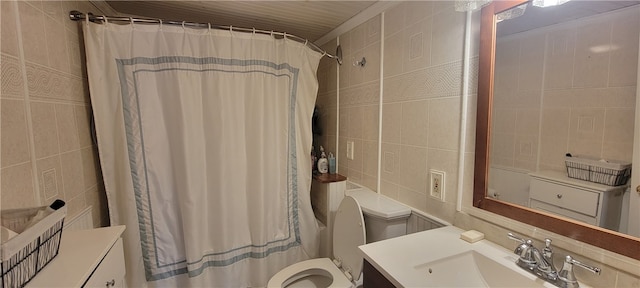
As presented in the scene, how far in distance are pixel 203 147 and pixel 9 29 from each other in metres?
0.89

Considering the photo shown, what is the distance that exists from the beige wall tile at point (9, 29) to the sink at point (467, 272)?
1587 millimetres

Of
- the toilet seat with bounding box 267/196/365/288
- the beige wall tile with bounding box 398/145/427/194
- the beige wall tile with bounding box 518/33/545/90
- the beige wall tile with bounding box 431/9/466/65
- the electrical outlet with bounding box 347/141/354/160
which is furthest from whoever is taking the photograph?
A: the electrical outlet with bounding box 347/141/354/160

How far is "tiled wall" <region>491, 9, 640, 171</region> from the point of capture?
711 millimetres

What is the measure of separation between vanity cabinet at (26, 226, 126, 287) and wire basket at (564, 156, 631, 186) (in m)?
1.48

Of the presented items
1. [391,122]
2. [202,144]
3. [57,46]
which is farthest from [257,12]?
[391,122]

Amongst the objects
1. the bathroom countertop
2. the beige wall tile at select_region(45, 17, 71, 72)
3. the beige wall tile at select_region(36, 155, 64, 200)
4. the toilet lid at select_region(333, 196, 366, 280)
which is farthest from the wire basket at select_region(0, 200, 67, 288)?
the toilet lid at select_region(333, 196, 366, 280)

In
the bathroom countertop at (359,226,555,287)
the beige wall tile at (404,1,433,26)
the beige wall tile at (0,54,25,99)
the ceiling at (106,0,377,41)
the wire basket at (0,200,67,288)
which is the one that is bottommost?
the bathroom countertop at (359,226,555,287)

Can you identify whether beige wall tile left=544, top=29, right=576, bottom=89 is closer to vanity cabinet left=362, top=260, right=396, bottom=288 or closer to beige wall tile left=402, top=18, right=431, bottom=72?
beige wall tile left=402, top=18, right=431, bottom=72

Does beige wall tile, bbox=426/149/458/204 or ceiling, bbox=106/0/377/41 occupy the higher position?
ceiling, bbox=106/0/377/41

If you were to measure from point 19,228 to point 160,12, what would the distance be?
5.08ft

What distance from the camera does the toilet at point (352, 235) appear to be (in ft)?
4.57

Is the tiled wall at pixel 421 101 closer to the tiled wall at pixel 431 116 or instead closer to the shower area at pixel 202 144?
the tiled wall at pixel 431 116

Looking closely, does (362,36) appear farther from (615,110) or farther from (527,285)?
(527,285)

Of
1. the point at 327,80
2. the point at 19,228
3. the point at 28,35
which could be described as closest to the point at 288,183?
the point at 327,80
